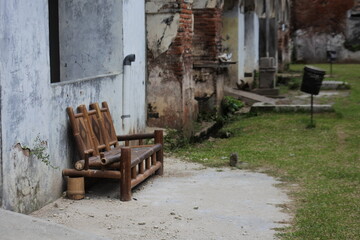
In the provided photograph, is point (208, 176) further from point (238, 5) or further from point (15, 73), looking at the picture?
point (238, 5)

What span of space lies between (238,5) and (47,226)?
489 inches

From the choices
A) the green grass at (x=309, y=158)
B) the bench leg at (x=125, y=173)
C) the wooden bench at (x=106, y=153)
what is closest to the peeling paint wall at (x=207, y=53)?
the green grass at (x=309, y=158)

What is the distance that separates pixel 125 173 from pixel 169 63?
14.2 ft

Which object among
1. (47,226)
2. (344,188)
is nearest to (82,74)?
(344,188)

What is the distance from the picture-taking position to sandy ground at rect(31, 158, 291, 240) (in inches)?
210

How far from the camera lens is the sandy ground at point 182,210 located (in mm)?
5340

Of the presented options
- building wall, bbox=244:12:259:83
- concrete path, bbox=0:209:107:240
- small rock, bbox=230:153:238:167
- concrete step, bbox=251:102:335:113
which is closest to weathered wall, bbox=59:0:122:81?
small rock, bbox=230:153:238:167

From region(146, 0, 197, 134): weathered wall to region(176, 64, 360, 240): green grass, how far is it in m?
0.68

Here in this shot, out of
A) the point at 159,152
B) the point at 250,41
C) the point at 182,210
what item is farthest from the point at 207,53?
the point at 182,210

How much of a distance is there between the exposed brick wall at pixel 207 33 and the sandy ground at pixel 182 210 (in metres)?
5.45

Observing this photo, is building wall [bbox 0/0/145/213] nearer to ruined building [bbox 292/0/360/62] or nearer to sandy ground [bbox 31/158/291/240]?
sandy ground [bbox 31/158/291/240]

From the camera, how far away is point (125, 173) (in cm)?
620

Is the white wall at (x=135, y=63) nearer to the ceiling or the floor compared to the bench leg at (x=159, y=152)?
nearer to the ceiling

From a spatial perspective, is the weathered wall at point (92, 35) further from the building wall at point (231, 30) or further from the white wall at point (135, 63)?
the building wall at point (231, 30)
